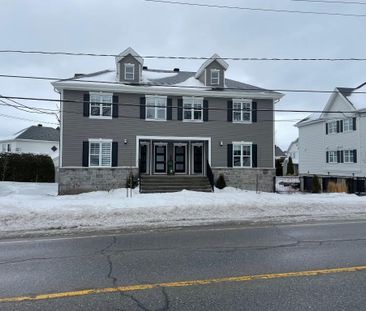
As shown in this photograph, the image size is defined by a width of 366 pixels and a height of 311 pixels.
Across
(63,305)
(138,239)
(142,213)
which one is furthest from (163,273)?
(142,213)

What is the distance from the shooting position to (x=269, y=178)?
25.4m

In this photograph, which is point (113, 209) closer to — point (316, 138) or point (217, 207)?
point (217, 207)

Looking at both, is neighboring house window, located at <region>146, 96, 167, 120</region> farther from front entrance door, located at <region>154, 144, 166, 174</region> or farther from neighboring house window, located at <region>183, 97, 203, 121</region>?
front entrance door, located at <region>154, 144, 166, 174</region>

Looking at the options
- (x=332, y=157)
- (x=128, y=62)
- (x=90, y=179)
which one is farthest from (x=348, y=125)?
(x=90, y=179)

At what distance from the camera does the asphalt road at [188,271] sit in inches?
181

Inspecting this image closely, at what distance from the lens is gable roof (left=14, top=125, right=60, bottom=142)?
52688 millimetres

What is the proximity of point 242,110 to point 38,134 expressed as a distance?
37982mm

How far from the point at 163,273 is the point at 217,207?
7.93 metres

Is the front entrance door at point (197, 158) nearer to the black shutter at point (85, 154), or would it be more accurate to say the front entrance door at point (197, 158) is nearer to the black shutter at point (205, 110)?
the black shutter at point (205, 110)

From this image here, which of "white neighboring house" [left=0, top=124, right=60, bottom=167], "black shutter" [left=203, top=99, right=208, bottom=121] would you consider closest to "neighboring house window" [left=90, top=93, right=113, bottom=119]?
"black shutter" [left=203, top=99, right=208, bottom=121]

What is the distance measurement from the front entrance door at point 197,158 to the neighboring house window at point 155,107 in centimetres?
332

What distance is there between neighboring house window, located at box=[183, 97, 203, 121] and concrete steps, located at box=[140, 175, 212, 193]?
390 cm

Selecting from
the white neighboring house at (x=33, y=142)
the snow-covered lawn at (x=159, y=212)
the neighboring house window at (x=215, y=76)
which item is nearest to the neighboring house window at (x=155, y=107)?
the neighboring house window at (x=215, y=76)

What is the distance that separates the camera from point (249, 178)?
82.0ft
